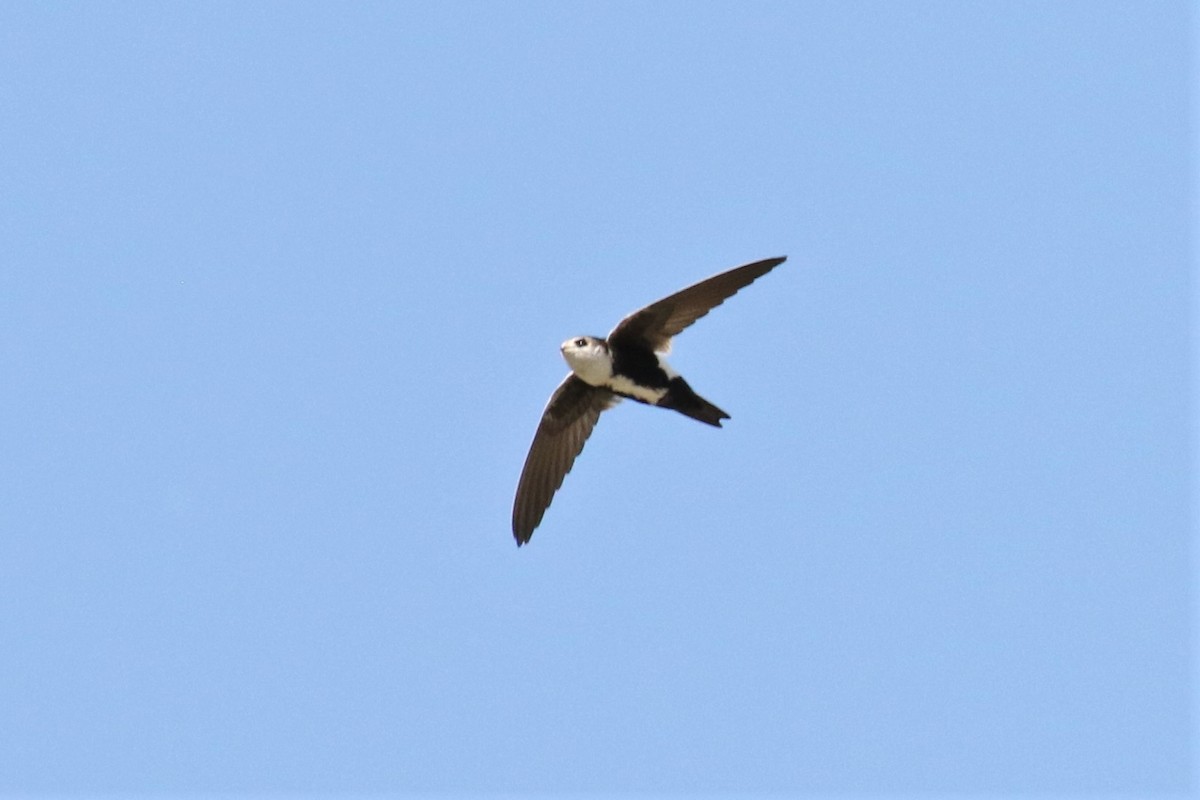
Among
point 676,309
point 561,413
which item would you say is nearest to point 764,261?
point 676,309

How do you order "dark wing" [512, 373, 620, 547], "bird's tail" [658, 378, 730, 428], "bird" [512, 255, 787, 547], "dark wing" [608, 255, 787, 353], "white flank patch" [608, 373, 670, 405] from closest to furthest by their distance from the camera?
"dark wing" [608, 255, 787, 353] < "bird" [512, 255, 787, 547] < "bird's tail" [658, 378, 730, 428] < "white flank patch" [608, 373, 670, 405] < "dark wing" [512, 373, 620, 547]

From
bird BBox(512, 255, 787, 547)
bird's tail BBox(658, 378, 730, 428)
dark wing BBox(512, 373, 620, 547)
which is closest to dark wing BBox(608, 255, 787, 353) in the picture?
bird BBox(512, 255, 787, 547)

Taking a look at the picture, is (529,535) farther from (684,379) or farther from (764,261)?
(764,261)

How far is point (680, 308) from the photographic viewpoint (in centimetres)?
1211

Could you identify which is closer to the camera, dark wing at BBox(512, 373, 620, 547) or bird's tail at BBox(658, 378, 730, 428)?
bird's tail at BBox(658, 378, 730, 428)

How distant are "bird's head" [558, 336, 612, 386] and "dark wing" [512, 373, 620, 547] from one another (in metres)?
0.38

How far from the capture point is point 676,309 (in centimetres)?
1212

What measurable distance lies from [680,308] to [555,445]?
1.36 metres

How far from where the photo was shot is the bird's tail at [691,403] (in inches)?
480

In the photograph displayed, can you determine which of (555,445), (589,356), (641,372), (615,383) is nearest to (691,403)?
(641,372)

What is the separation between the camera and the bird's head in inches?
484

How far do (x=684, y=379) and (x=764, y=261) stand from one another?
80 cm

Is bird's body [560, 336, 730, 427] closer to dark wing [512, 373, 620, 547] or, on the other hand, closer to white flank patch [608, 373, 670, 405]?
white flank patch [608, 373, 670, 405]

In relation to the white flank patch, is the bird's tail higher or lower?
lower
